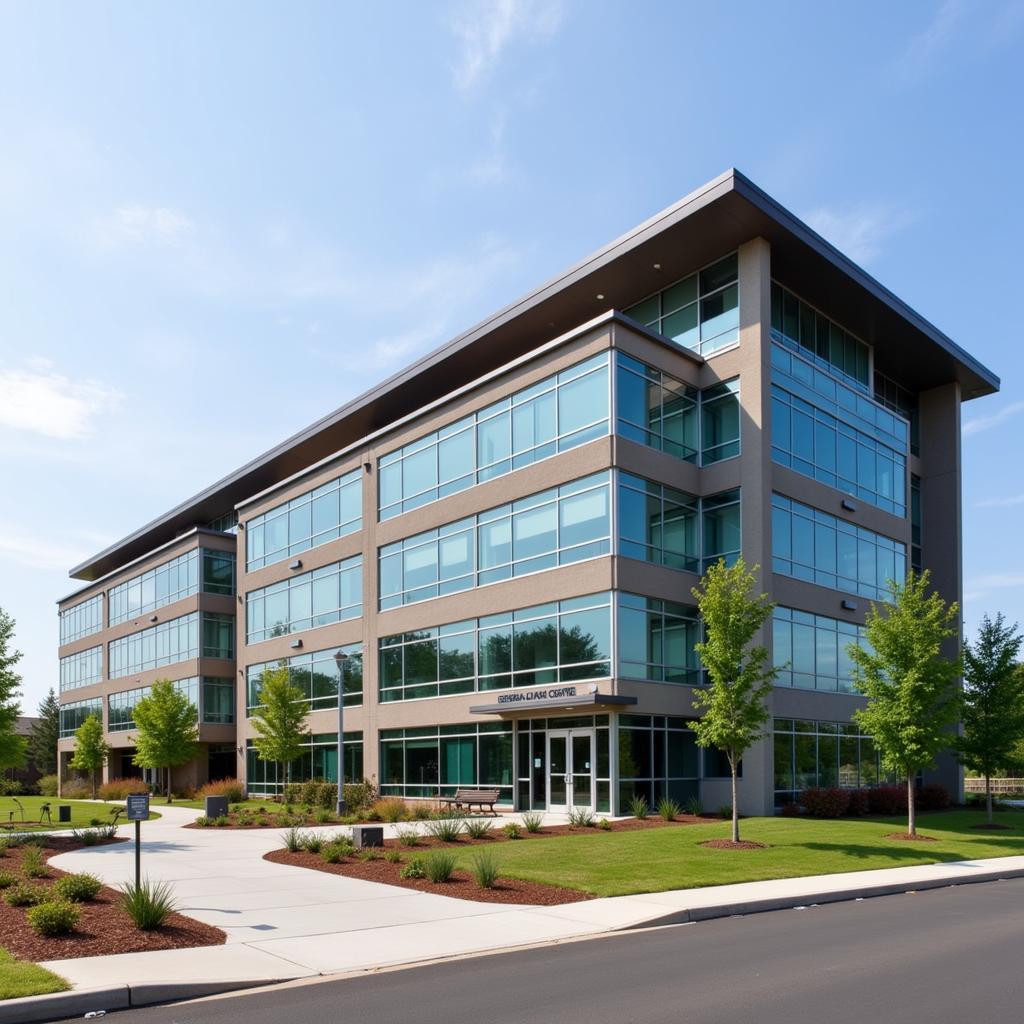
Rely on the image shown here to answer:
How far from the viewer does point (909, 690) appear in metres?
26.4

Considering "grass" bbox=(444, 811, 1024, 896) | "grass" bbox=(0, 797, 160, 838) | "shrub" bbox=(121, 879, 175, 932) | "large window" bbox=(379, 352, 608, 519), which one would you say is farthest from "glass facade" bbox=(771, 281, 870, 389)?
"shrub" bbox=(121, 879, 175, 932)

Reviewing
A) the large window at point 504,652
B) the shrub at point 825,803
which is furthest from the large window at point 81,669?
the shrub at point 825,803

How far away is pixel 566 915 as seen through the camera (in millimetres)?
13836

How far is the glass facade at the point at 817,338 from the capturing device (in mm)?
34344

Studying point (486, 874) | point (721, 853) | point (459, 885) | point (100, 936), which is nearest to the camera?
point (100, 936)

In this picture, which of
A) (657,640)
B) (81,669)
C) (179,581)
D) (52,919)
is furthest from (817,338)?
(81,669)

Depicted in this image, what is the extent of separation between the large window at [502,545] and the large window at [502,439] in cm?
130

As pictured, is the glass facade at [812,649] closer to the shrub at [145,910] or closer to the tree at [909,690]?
the tree at [909,690]

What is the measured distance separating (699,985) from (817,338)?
29795 millimetres

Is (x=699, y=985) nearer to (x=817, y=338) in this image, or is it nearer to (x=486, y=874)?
(x=486, y=874)

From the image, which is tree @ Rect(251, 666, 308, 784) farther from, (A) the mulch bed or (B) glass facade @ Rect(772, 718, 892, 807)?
(A) the mulch bed

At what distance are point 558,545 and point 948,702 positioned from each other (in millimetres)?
11203

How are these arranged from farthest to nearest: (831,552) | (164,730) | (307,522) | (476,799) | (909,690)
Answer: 1. (164,730)
2. (307,522)
3. (831,552)
4. (476,799)
5. (909,690)

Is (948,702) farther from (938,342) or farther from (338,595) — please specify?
(338,595)
